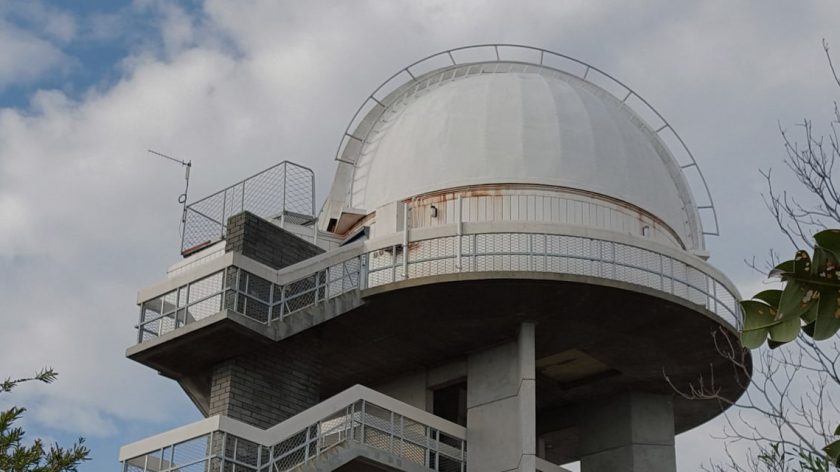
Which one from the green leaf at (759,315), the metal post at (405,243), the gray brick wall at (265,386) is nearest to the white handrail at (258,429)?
the gray brick wall at (265,386)

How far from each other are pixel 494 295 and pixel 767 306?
2295cm

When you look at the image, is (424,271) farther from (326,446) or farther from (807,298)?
(807,298)

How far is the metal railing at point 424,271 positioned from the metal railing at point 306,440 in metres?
2.81

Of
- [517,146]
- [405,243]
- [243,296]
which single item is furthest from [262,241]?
[517,146]

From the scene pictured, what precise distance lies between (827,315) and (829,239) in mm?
348

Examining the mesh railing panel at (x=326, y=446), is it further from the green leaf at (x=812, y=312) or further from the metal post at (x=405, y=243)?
the green leaf at (x=812, y=312)

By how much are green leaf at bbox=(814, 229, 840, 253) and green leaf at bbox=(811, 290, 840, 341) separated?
223mm

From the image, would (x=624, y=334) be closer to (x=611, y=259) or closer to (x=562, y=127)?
(x=611, y=259)

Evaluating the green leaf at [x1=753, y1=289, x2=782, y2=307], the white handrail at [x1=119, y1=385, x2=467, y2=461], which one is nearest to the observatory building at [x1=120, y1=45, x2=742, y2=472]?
the white handrail at [x1=119, y1=385, x2=467, y2=461]

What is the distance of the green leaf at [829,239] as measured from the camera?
211 inches

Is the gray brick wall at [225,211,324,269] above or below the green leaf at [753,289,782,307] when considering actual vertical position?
above

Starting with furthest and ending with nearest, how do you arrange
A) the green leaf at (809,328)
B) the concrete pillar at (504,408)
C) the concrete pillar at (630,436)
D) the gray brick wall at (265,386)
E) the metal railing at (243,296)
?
the concrete pillar at (630,436) → the concrete pillar at (504,408) → the gray brick wall at (265,386) → the metal railing at (243,296) → the green leaf at (809,328)

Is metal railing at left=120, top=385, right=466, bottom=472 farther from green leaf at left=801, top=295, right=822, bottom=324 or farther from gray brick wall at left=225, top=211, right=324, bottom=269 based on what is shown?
green leaf at left=801, top=295, right=822, bottom=324

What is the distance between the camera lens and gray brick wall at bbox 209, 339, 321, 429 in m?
27.9
